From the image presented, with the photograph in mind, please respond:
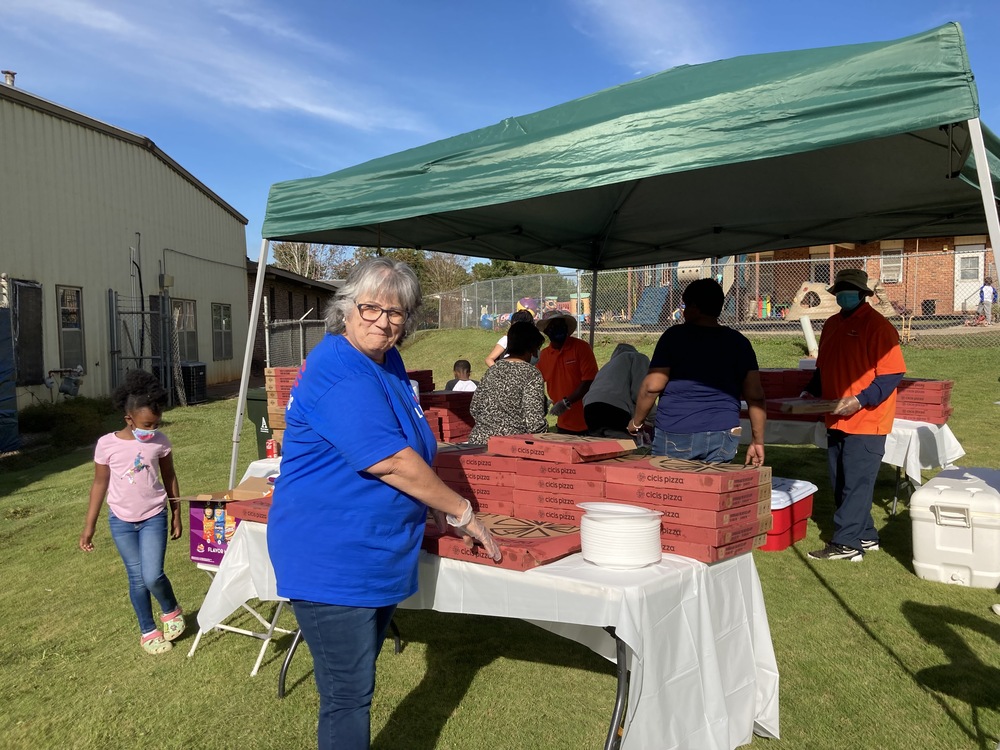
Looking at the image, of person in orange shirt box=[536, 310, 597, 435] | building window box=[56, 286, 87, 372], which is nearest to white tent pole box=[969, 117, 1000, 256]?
person in orange shirt box=[536, 310, 597, 435]

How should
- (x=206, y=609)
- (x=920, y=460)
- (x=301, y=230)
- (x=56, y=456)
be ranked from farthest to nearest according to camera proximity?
(x=56, y=456) < (x=920, y=460) < (x=301, y=230) < (x=206, y=609)

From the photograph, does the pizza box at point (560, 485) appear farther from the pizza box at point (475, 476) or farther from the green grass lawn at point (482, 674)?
the green grass lawn at point (482, 674)

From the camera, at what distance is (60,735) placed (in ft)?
10.0

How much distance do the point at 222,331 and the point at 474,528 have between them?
2233 cm

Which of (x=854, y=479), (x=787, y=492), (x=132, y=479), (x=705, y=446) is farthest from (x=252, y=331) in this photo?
(x=854, y=479)

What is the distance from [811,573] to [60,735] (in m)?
4.26

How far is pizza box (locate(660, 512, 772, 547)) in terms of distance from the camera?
2.49 metres

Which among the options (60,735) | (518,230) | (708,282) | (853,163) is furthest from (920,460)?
(60,735)

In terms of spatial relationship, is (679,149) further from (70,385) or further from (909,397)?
(70,385)

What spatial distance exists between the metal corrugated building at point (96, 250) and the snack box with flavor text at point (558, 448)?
41.6 ft

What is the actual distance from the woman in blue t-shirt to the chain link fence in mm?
13804

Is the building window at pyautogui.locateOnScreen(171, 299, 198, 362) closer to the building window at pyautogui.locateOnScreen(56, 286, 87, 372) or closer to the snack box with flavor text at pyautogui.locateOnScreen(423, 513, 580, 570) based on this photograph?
the building window at pyautogui.locateOnScreen(56, 286, 87, 372)

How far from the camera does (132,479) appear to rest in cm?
365

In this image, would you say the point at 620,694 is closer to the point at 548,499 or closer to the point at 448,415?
the point at 548,499
